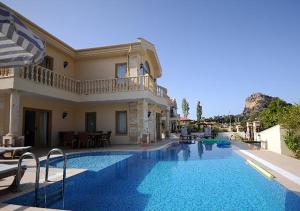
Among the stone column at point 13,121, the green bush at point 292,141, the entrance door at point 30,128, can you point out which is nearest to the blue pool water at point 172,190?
the green bush at point 292,141

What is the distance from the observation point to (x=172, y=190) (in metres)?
6.22

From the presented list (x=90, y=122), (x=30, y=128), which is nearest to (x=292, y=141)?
(x=90, y=122)

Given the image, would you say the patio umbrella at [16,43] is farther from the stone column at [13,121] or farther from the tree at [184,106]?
the tree at [184,106]

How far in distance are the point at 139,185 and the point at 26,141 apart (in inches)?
443

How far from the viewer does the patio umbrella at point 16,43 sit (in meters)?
3.63

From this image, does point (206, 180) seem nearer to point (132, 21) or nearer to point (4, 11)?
point (4, 11)

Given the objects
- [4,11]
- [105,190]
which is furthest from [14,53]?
[105,190]

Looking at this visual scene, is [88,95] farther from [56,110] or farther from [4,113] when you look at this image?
[4,113]

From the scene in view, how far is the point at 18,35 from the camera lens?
391 cm

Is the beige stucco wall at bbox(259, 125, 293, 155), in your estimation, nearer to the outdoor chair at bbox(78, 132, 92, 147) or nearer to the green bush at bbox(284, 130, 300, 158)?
the green bush at bbox(284, 130, 300, 158)

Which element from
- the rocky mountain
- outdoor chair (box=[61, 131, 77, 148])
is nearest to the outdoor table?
outdoor chair (box=[61, 131, 77, 148])

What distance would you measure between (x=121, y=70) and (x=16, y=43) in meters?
13.8

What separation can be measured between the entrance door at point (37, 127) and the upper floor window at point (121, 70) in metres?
5.70

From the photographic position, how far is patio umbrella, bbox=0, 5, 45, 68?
3.63m
